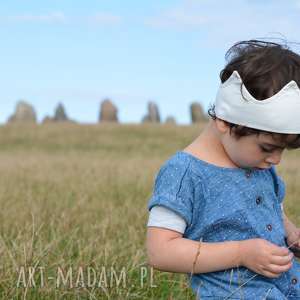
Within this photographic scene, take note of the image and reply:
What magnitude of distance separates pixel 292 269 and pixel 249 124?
2.08 ft

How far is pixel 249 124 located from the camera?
2.42 m

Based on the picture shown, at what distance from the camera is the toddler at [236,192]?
7.92 ft

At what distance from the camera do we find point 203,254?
96.3 inches

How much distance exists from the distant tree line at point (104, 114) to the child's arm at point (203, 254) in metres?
43.1

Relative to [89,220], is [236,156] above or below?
above

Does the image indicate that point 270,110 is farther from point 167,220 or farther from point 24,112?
point 24,112

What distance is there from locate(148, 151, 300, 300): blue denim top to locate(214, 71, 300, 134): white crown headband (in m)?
0.24

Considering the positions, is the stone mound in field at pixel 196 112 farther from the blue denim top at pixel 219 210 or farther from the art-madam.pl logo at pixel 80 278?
the blue denim top at pixel 219 210

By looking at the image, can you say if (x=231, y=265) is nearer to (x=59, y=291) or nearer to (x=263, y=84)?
(x=263, y=84)

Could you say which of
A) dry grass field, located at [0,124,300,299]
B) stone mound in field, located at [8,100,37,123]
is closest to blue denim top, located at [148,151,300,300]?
dry grass field, located at [0,124,300,299]

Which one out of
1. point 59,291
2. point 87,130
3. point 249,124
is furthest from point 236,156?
point 87,130

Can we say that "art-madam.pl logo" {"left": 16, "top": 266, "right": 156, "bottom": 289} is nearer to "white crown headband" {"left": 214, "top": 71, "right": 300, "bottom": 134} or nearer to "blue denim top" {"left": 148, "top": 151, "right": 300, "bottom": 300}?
"blue denim top" {"left": 148, "top": 151, "right": 300, "bottom": 300}

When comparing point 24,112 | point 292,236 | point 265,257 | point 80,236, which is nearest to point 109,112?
point 24,112

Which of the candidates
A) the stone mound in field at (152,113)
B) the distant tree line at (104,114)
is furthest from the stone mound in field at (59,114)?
the stone mound in field at (152,113)
